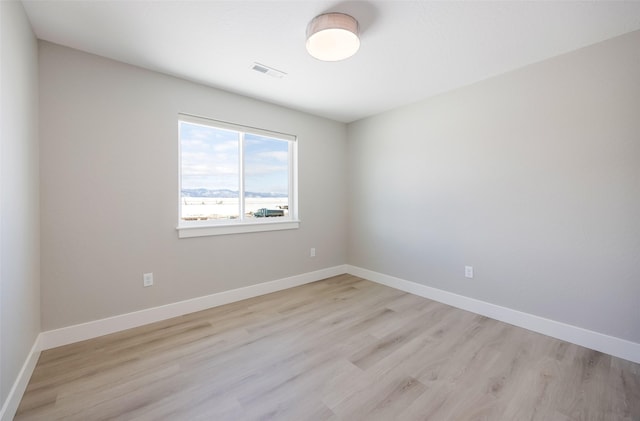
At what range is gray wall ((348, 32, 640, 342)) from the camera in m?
1.94

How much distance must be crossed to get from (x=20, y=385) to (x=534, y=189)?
3.94 m

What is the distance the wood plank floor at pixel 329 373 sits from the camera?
4.73 ft

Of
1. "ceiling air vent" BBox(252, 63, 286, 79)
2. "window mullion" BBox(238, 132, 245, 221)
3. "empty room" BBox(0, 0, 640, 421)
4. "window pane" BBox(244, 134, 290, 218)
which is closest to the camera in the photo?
"empty room" BBox(0, 0, 640, 421)

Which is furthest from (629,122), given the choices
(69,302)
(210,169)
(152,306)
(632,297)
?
(69,302)

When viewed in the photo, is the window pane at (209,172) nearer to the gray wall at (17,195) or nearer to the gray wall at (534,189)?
the gray wall at (17,195)

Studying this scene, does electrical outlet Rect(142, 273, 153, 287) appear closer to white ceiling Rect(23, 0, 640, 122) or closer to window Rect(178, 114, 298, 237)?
window Rect(178, 114, 298, 237)

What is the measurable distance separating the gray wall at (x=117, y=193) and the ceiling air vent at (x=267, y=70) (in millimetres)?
137

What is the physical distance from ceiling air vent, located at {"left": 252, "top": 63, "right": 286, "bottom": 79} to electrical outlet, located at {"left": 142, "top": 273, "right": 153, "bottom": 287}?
216cm

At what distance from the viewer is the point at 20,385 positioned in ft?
4.96

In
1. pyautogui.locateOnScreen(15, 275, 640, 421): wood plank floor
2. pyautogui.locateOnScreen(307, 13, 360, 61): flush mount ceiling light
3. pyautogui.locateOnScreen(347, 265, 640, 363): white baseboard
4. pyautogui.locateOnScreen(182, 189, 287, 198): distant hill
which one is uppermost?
pyautogui.locateOnScreen(307, 13, 360, 61): flush mount ceiling light

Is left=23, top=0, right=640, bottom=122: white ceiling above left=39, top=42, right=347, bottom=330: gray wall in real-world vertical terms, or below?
above

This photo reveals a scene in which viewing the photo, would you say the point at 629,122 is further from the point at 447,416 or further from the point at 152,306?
the point at 152,306

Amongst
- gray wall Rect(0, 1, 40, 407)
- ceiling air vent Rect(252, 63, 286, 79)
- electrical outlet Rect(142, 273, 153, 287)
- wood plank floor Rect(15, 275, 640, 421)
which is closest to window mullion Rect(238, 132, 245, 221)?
ceiling air vent Rect(252, 63, 286, 79)

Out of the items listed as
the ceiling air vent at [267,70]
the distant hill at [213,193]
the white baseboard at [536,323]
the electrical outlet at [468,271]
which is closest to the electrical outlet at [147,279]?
the distant hill at [213,193]
